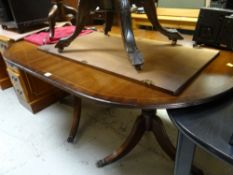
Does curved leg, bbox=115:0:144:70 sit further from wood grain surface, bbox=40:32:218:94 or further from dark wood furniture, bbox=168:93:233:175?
dark wood furniture, bbox=168:93:233:175

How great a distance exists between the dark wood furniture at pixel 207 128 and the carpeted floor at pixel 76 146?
1.99 feet

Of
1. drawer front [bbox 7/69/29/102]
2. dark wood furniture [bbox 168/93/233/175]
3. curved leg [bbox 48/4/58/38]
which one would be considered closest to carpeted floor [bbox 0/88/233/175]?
drawer front [bbox 7/69/29/102]

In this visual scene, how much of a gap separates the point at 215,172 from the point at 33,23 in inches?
60.0

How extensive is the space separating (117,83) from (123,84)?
0.02m

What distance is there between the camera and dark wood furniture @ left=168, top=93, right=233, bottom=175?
1.57 ft

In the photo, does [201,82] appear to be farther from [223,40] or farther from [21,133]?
[21,133]

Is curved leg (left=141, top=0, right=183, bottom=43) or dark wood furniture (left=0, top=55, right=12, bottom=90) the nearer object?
curved leg (left=141, top=0, right=183, bottom=43)

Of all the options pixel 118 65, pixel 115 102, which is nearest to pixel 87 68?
pixel 118 65

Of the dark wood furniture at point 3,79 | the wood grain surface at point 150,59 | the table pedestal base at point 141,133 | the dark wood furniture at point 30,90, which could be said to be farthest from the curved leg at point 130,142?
the dark wood furniture at point 3,79

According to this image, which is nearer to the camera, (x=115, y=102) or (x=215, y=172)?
(x=115, y=102)

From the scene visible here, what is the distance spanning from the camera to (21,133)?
1489 millimetres

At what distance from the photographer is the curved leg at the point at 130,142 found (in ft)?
3.66

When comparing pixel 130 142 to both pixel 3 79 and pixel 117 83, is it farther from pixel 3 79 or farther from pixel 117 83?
pixel 3 79

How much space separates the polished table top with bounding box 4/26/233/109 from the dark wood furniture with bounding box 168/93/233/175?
33 mm
